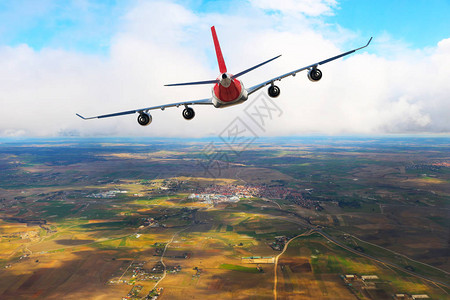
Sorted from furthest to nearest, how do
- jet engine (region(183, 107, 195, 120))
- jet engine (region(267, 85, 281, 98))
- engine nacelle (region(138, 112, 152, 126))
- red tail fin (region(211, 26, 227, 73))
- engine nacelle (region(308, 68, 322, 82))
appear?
jet engine (region(183, 107, 195, 120))
jet engine (region(267, 85, 281, 98))
engine nacelle (region(138, 112, 152, 126))
engine nacelle (region(308, 68, 322, 82))
red tail fin (region(211, 26, 227, 73))

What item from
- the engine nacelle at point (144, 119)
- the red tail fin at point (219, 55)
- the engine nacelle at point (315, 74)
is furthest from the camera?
the engine nacelle at point (144, 119)

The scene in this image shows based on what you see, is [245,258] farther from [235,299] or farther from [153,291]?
[153,291]

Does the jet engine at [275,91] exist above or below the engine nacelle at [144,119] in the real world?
above

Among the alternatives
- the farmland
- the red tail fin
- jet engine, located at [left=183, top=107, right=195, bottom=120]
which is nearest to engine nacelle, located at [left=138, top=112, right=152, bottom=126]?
jet engine, located at [left=183, top=107, right=195, bottom=120]

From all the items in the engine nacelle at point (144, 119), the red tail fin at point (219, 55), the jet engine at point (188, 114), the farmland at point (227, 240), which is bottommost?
the farmland at point (227, 240)

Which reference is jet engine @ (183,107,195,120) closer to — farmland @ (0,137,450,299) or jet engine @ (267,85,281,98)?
jet engine @ (267,85,281,98)

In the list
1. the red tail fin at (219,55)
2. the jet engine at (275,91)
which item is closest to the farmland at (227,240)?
the jet engine at (275,91)

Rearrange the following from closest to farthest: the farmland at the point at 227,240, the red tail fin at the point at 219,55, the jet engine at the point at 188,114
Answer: the red tail fin at the point at 219,55 → the jet engine at the point at 188,114 → the farmland at the point at 227,240

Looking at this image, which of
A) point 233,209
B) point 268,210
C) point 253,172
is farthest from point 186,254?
point 253,172

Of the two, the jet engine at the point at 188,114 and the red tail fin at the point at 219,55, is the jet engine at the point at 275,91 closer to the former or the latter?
the red tail fin at the point at 219,55
